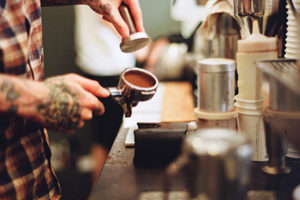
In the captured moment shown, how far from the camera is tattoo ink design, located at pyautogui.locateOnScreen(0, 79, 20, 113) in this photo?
48.7 inches

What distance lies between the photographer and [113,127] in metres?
4.06

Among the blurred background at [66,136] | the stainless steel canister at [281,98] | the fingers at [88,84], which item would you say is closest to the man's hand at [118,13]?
the fingers at [88,84]

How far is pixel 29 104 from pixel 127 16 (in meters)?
0.65

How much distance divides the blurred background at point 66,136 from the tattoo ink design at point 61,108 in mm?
3173

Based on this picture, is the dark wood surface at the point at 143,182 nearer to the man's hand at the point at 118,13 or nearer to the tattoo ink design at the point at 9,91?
the tattoo ink design at the point at 9,91

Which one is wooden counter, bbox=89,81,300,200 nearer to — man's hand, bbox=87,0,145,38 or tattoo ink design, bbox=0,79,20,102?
tattoo ink design, bbox=0,79,20,102

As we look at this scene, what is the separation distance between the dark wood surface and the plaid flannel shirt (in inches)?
9.9

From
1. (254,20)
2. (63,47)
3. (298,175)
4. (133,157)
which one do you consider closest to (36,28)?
(133,157)

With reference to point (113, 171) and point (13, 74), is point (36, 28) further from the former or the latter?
point (113, 171)

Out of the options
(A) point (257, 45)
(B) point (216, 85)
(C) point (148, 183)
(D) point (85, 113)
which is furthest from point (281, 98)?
(D) point (85, 113)

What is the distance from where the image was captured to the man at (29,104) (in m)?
1.26

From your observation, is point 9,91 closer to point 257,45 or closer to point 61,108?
point 61,108

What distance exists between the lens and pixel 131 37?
170cm

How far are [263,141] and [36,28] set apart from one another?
0.87m
